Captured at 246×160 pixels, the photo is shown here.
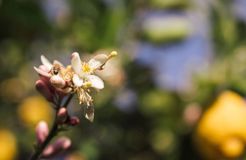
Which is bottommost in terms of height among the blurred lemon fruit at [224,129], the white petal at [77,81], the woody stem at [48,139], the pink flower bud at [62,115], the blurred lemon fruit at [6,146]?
the blurred lemon fruit at [224,129]

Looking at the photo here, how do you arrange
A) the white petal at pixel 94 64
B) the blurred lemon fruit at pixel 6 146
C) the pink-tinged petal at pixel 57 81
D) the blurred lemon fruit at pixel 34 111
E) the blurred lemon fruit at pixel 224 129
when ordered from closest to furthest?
the pink-tinged petal at pixel 57 81
the white petal at pixel 94 64
the blurred lemon fruit at pixel 224 129
the blurred lemon fruit at pixel 6 146
the blurred lemon fruit at pixel 34 111

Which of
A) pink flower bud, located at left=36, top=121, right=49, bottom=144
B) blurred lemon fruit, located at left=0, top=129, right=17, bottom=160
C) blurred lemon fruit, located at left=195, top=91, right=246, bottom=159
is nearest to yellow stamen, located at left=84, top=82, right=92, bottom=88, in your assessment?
pink flower bud, located at left=36, top=121, right=49, bottom=144

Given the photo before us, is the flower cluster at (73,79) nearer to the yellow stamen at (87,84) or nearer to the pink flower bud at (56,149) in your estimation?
the yellow stamen at (87,84)

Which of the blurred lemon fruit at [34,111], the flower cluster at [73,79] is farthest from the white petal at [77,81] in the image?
the blurred lemon fruit at [34,111]

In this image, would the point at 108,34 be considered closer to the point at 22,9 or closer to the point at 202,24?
the point at 22,9

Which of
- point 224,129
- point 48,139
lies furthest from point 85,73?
point 224,129

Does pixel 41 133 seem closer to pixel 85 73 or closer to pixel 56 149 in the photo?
pixel 56 149

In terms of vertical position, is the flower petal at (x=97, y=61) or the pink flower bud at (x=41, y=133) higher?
the flower petal at (x=97, y=61)
